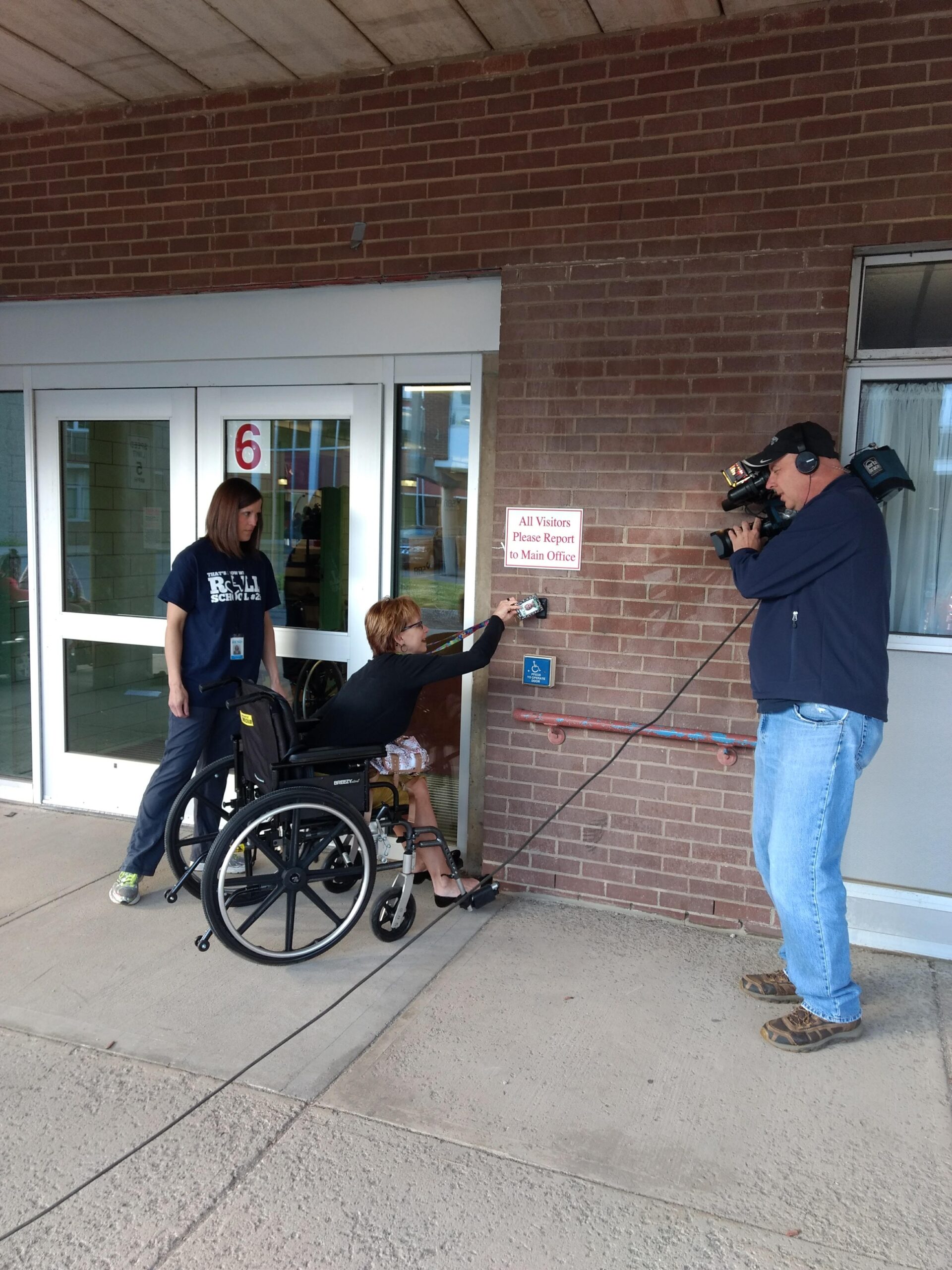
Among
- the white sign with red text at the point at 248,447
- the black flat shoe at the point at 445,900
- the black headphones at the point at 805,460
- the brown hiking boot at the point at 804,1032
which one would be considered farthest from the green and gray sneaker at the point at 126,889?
the black headphones at the point at 805,460

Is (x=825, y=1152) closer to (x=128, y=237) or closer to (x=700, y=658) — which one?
(x=700, y=658)

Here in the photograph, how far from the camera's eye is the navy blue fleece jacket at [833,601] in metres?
2.88

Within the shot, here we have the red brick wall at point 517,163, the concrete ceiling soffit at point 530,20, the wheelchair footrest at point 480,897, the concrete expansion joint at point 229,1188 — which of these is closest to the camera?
the concrete expansion joint at point 229,1188

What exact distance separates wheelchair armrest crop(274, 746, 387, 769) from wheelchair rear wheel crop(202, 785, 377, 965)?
0.08 metres

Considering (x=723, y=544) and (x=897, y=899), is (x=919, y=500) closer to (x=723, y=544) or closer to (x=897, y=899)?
(x=723, y=544)

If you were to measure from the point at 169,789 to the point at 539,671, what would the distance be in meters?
1.66

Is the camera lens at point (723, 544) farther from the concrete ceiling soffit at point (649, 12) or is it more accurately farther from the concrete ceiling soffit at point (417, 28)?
the concrete ceiling soffit at point (417, 28)

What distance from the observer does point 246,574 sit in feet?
13.4

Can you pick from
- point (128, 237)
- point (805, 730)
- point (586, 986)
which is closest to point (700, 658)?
point (805, 730)

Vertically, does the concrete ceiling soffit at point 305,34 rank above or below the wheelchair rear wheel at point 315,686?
above

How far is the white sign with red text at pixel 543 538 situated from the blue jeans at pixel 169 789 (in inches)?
55.4

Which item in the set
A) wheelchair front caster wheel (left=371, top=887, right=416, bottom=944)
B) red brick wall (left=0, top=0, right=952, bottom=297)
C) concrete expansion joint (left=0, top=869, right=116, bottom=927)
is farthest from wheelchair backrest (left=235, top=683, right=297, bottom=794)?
red brick wall (left=0, top=0, right=952, bottom=297)

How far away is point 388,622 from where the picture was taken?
11.8 ft

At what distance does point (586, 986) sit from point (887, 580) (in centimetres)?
173
